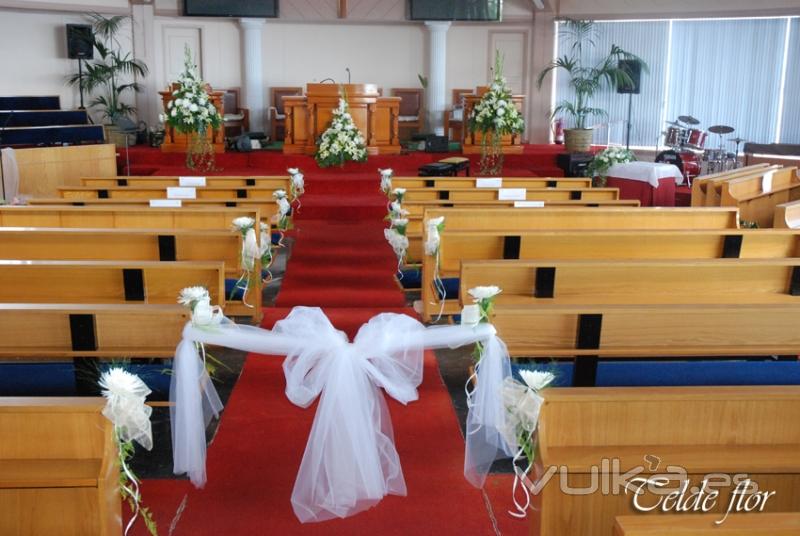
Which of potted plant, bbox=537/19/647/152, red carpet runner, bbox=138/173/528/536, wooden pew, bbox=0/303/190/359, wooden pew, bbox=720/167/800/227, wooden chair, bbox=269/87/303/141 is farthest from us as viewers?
wooden chair, bbox=269/87/303/141

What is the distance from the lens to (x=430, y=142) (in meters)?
11.5

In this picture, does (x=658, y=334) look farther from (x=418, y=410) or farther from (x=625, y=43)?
(x=625, y=43)

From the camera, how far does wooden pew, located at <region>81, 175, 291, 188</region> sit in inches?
301

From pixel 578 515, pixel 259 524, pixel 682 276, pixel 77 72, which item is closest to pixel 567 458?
pixel 578 515

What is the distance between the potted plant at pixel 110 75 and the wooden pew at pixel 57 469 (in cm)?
990

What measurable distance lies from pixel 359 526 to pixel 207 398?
875mm

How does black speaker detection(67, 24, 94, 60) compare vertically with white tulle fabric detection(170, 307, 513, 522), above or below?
above

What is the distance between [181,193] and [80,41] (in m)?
6.02

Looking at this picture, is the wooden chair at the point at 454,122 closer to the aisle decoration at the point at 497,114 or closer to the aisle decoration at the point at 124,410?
the aisle decoration at the point at 497,114

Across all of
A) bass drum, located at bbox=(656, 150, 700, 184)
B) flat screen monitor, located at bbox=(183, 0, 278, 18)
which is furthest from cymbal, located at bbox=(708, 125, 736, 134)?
flat screen monitor, located at bbox=(183, 0, 278, 18)

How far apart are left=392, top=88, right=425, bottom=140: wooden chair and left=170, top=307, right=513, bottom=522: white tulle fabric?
1046 centimetres

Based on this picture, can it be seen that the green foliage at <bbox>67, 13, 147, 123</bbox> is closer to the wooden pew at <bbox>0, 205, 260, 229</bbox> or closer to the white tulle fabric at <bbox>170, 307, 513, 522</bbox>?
the wooden pew at <bbox>0, 205, 260, 229</bbox>

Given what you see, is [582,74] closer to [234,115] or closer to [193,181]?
[234,115]

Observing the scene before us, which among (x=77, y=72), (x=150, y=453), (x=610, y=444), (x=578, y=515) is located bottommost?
(x=150, y=453)
